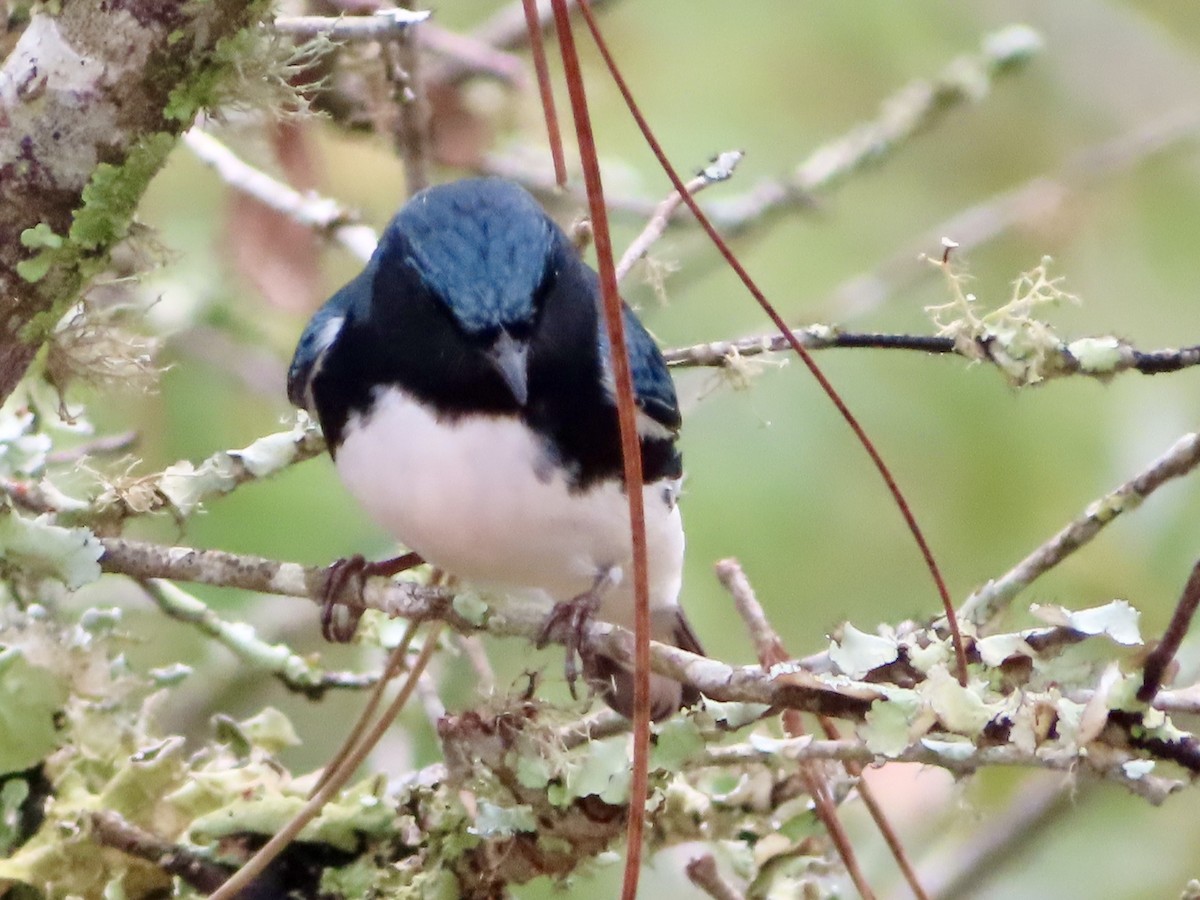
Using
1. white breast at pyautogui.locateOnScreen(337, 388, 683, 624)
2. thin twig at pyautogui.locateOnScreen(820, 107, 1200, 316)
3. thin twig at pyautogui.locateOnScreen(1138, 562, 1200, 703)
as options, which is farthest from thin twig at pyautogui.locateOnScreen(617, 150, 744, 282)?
thin twig at pyautogui.locateOnScreen(820, 107, 1200, 316)

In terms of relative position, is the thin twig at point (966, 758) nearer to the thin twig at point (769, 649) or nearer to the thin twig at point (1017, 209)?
the thin twig at point (769, 649)

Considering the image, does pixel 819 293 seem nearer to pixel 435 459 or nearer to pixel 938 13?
pixel 938 13

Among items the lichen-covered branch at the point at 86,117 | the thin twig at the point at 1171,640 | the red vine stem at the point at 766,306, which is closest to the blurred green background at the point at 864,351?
the red vine stem at the point at 766,306

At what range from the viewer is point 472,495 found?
1997mm

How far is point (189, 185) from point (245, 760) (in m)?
2.53

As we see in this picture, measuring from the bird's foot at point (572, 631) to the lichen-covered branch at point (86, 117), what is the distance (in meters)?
0.62

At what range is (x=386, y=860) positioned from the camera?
1788 mm

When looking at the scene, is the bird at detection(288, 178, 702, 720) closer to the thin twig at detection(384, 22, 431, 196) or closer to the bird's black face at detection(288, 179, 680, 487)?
the bird's black face at detection(288, 179, 680, 487)

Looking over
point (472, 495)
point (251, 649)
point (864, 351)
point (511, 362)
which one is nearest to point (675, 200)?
point (511, 362)

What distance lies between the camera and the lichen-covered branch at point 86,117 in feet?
4.76

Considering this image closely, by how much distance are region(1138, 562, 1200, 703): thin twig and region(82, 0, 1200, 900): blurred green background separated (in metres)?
1.62

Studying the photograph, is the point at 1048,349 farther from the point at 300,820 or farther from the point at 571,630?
the point at 300,820

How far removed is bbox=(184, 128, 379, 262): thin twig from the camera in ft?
8.33

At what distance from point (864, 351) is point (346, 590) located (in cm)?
266
